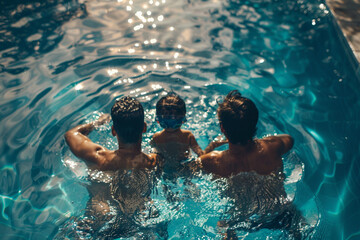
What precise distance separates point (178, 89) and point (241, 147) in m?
2.20

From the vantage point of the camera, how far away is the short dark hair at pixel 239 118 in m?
3.51

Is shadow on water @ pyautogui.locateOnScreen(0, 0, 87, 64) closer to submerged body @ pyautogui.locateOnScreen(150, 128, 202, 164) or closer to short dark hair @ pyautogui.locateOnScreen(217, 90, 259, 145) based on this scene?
submerged body @ pyautogui.locateOnScreen(150, 128, 202, 164)

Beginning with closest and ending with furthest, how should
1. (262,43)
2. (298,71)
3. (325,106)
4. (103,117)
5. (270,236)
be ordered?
(270,236) → (103,117) → (325,106) → (298,71) → (262,43)

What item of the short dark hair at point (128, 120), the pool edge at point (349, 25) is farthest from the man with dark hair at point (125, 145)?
the pool edge at point (349, 25)

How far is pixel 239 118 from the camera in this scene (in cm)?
350

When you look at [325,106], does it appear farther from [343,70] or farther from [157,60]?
[157,60]

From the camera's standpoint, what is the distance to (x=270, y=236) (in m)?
3.76

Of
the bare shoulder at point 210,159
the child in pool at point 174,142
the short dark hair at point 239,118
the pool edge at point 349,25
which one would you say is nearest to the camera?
the short dark hair at point 239,118

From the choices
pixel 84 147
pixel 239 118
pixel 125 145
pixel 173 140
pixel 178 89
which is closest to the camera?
pixel 239 118

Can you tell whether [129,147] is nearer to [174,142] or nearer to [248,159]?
[174,142]

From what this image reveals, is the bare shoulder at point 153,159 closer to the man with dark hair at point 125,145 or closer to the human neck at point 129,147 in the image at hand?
the man with dark hair at point 125,145

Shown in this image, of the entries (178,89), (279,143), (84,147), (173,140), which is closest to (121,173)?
(84,147)

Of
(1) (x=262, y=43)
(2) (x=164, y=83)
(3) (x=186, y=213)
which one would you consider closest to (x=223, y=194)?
A: (3) (x=186, y=213)

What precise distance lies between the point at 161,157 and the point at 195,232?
88cm
